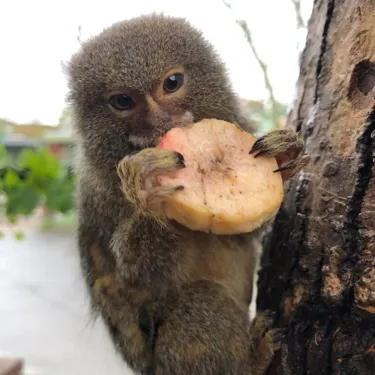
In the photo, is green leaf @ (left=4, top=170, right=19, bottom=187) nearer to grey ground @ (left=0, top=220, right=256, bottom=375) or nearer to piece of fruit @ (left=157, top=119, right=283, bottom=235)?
grey ground @ (left=0, top=220, right=256, bottom=375)

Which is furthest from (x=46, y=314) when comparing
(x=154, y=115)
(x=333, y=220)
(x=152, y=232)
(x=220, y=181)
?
(x=333, y=220)

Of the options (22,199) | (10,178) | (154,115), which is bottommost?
(22,199)

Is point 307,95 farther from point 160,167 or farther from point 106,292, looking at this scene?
point 106,292

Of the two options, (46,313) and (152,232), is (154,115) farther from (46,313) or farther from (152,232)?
(46,313)

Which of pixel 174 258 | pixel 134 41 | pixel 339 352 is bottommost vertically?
pixel 339 352

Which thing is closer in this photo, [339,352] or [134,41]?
[339,352]

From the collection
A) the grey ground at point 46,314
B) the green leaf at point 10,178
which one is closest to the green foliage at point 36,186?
the green leaf at point 10,178

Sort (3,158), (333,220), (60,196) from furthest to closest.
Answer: (3,158), (60,196), (333,220)

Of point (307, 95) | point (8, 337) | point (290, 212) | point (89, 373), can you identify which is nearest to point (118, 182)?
point (290, 212)
